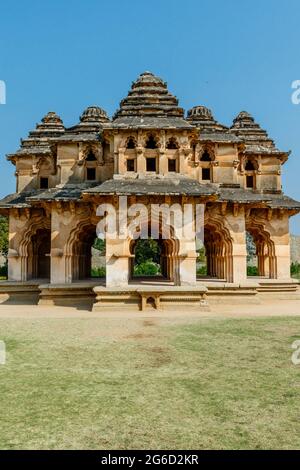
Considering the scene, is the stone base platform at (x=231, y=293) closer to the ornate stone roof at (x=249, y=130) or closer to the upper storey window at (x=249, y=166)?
the upper storey window at (x=249, y=166)

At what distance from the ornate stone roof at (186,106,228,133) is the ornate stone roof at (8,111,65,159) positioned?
7.74m

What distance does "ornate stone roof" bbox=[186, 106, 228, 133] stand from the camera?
2030 centimetres

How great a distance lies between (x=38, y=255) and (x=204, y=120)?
41.3 ft

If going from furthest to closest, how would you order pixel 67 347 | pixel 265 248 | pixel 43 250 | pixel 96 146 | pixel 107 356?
pixel 43 250, pixel 265 248, pixel 96 146, pixel 67 347, pixel 107 356

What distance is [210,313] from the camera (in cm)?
1318

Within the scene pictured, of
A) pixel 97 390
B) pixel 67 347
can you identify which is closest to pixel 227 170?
pixel 67 347

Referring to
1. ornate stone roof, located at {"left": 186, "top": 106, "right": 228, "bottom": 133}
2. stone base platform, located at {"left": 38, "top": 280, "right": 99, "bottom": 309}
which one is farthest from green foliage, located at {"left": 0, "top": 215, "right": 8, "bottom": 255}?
ornate stone roof, located at {"left": 186, "top": 106, "right": 228, "bottom": 133}

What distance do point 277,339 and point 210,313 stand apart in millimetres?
4691

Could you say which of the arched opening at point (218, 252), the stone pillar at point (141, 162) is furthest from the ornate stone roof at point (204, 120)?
the stone pillar at point (141, 162)

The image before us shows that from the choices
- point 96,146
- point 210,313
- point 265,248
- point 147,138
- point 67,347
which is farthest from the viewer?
point 265,248

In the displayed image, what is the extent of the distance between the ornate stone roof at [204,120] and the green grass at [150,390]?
44.6 ft

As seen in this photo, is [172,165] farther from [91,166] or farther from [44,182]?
[44,182]

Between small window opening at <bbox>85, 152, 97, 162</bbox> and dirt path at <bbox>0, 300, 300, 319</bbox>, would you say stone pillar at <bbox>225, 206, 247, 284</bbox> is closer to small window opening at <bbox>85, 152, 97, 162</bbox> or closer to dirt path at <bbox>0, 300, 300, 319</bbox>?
dirt path at <bbox>0, 300, 300, 319</bbox>

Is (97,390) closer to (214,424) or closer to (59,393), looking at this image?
(59,393)
